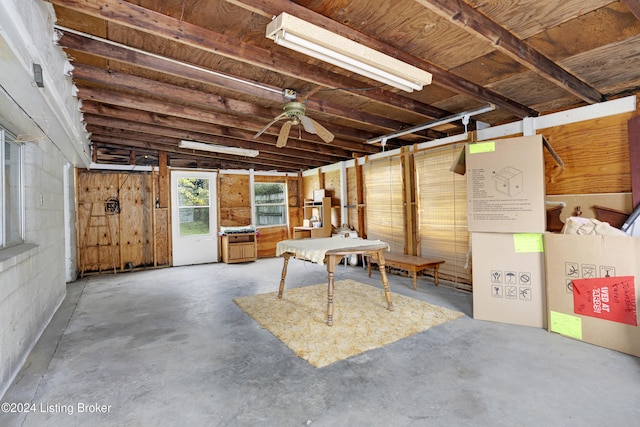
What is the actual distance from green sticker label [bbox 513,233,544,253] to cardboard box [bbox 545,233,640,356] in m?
0.08

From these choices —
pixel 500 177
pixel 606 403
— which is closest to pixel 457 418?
pixel 606 403

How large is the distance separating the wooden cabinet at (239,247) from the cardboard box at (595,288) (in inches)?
228

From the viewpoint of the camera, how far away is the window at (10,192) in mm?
Result: 2500

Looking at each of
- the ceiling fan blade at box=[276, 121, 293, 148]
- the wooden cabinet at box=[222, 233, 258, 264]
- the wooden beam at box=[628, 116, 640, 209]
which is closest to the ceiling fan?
the ceiling fan blade at box=[276, 121, 293, 148]

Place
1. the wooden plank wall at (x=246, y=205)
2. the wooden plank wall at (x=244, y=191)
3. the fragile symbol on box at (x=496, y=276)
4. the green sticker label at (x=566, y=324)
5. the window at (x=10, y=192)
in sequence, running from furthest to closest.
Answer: the wooden plank wall at (x=246, y=205), the wooden plank wall at (x=244, y=191), the fragile symbol on box at (x=496, y=276), the green sticker label at (x=566, y=324), the window at (x=10, y=192)

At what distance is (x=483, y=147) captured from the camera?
3109mm

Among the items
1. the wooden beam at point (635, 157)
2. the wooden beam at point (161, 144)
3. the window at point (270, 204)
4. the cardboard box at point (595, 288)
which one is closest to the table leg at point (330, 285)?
the cardboard box at point (595, 288)

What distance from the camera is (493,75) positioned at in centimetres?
302

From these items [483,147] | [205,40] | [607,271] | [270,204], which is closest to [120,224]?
[270,204]

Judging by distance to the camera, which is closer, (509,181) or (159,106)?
(509,181)

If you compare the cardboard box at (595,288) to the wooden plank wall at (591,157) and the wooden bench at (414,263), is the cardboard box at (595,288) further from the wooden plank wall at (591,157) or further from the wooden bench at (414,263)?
the wooden bench at (414,263)

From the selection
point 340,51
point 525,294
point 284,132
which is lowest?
point 525,294

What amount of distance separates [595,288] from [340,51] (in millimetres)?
2825

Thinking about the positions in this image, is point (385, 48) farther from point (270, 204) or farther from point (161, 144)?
point (270, 204)
